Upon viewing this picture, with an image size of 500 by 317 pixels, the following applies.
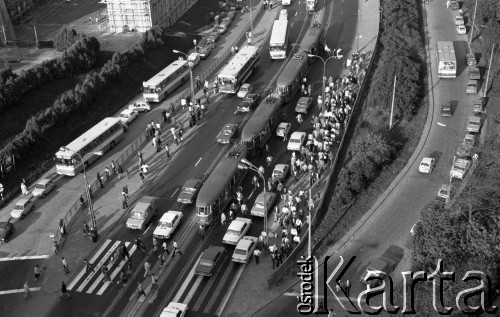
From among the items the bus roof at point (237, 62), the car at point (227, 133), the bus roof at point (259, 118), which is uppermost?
the bus roof at point (237, 62)

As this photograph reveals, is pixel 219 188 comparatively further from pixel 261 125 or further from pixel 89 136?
pixel 89 136

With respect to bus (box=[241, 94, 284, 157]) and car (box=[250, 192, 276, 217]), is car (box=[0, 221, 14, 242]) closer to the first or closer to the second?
car (box=[250, 192, 276, 217])

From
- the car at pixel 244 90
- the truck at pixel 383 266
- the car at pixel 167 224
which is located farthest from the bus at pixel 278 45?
the truck at pixel 383 266

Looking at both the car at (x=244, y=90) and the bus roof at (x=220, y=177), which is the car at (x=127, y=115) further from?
the bus roof at (x=220, y=177)

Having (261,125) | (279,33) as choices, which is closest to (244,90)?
(261,125)

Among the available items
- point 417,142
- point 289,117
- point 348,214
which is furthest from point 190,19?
point 348,214

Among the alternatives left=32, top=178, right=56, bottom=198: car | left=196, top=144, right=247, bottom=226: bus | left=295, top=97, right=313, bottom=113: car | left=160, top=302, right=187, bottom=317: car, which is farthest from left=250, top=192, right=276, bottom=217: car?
left=32, top=178, right=56, bottom=198: car
